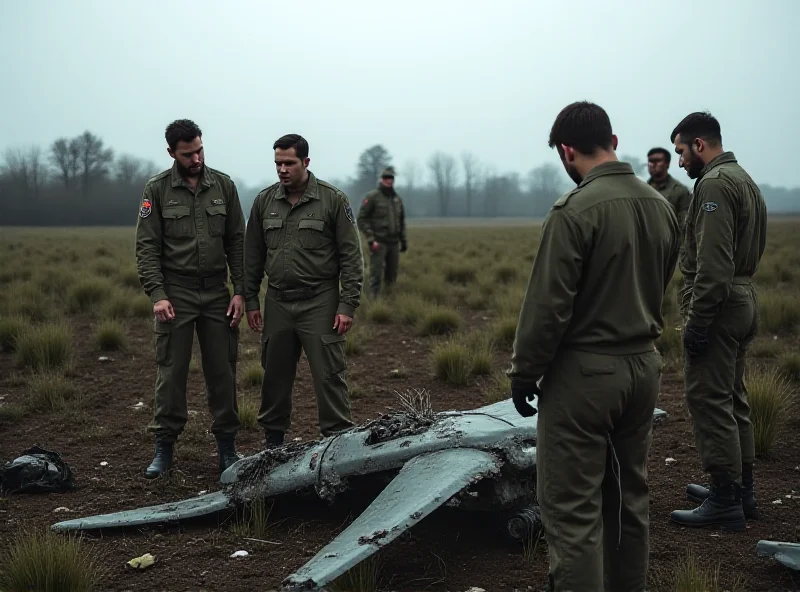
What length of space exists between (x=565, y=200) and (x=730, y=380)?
184cm

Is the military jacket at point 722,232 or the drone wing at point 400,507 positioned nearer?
the drone wing at point 400,507

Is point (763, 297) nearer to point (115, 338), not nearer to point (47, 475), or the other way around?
point (115, 338)

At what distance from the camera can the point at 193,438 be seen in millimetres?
5535

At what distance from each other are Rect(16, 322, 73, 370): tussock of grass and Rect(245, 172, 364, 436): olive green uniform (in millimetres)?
3546

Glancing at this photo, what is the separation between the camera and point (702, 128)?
3.87 metres

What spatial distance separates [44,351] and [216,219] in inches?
146

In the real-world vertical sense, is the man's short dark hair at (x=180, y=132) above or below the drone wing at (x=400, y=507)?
above

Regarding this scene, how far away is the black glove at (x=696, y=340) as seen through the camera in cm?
368

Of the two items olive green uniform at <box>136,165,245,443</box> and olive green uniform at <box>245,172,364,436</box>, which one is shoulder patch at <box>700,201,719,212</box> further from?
olive green uniform at <box>136,165,245,443</box>

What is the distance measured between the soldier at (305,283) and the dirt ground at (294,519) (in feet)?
2.37

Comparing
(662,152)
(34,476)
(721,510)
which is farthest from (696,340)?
(662,152)

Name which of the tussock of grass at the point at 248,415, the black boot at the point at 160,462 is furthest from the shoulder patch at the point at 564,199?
the tussock of grass at the point at 248,415

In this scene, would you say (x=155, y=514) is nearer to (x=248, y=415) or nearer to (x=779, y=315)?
(x=248, y=415)

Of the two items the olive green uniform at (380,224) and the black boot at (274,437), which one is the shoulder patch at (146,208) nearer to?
the black boot at (274,437)
